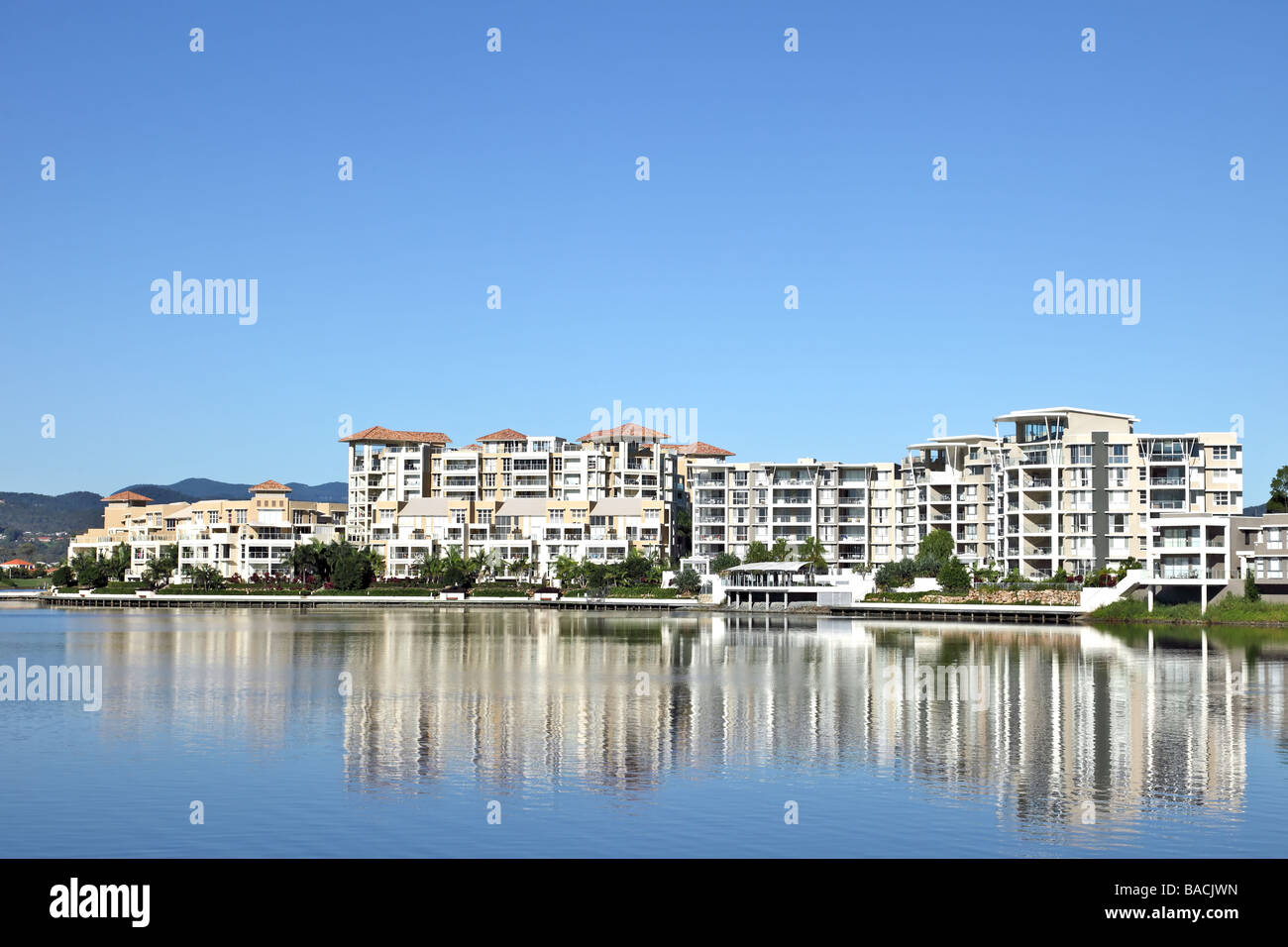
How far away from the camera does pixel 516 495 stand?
152m

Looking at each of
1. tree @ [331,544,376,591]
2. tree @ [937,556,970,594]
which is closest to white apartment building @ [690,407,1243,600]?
tree @ [937,556,970,594]

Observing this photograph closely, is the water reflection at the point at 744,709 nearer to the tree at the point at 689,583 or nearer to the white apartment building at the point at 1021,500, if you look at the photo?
the white apartment building at the point at 1021,500

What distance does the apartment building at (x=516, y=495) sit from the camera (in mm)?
138750

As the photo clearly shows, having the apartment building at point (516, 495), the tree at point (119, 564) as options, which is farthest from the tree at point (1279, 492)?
the tree at point (119, 564)

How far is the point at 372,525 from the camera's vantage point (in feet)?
494

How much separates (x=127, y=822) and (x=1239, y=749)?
2421 cm

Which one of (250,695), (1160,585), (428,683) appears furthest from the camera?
(1160,585)

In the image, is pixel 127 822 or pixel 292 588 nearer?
pixel 127 822

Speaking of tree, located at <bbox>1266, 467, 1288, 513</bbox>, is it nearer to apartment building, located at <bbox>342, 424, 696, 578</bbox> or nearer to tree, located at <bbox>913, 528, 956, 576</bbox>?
tree, located at <bbox>913, 528, 956, 576</bbox>

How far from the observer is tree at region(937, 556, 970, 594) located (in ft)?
335

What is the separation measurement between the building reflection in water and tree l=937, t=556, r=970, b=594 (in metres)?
28.1
